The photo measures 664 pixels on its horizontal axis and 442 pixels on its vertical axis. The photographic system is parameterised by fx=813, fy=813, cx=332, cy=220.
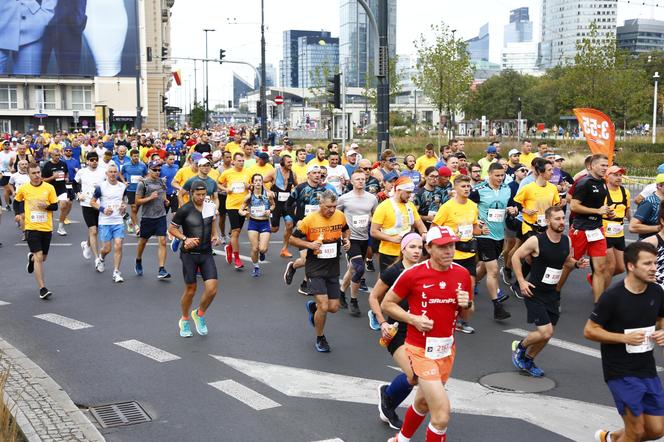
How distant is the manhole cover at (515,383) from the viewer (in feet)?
24.8

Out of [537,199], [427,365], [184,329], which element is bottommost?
[184,329]

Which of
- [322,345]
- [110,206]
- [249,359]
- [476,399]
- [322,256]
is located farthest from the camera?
[110,206]

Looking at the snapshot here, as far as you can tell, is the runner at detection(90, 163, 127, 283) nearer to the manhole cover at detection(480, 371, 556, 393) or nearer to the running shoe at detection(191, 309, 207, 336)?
the running shoe at detection(191, 309, 207, 336)

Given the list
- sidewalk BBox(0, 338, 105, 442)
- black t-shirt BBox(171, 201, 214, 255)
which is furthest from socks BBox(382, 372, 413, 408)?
black t-shirt BBox(171, 201, 214, 255)

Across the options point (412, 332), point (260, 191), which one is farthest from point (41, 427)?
point (260, 191)

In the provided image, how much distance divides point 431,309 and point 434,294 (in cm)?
11

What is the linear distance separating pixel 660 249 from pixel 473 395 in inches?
88.8

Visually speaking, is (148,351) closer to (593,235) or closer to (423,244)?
(423,244)

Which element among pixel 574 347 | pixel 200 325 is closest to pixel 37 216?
pixel 200 325

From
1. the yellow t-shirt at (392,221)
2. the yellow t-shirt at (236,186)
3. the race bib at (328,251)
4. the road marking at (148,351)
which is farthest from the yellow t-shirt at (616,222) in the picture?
the yellow t-shirt at (236,186)

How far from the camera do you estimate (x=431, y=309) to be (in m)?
5.75

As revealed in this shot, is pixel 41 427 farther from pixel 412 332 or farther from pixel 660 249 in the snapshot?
pixel 660 249

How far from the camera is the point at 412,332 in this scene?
230 inches

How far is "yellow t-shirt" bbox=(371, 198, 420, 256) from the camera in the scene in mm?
9703
